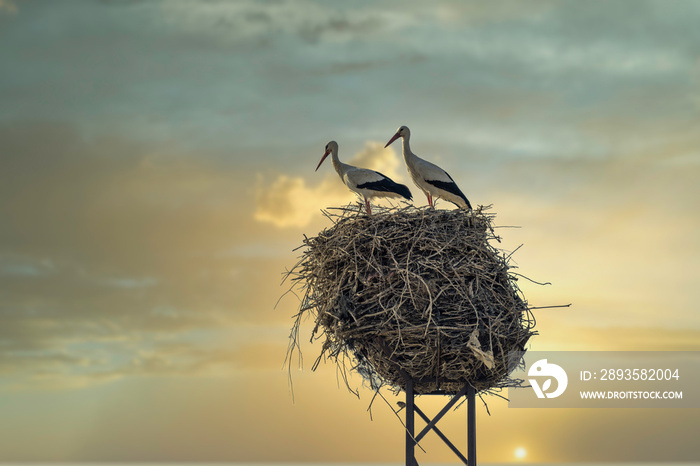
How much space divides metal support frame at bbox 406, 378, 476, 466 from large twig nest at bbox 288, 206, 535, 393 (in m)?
0.20

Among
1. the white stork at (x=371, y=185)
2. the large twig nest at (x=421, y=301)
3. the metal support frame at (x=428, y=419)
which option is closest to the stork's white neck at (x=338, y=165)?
the white stork at (x=371, y=185)

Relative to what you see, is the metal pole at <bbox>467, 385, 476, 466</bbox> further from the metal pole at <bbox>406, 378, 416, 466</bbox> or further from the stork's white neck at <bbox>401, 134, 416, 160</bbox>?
the stork's white neck at <bbox>401, 134, 416, 160</bbox>

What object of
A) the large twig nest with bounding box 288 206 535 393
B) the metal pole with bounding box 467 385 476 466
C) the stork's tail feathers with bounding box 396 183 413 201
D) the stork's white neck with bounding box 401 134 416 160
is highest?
the stork's white neck with bounding box 401 134 416 160

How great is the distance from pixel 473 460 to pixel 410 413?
1.07 metres

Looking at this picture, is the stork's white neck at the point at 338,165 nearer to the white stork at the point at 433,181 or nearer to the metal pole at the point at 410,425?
the white stork at the point at 433,181

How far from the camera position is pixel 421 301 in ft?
33.7

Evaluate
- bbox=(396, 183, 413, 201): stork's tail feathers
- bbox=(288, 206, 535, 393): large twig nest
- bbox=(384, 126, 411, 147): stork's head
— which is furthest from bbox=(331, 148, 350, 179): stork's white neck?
bbox=(288, 206, 535, 393): large twig nest

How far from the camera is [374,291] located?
1045cm

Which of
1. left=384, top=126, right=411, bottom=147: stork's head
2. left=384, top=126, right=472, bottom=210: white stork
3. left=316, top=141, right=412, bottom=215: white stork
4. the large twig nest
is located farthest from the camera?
left=384, top=126, right=411, bottom=147: stork's head

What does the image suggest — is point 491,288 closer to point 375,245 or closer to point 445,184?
point 375,245

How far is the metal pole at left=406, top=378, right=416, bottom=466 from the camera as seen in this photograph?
412 inches

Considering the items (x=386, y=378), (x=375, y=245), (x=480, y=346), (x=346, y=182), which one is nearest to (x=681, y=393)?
(x=480, y=346)

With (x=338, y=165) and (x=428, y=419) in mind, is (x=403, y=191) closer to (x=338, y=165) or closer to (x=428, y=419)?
(x=338, y=165)

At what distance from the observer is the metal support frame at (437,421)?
10.4 metres
